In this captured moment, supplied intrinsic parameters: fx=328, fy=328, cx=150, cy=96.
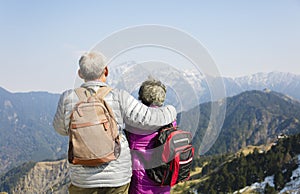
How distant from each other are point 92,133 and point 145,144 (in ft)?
3.27

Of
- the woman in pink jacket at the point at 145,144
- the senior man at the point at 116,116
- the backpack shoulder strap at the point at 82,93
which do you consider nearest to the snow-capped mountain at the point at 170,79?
the woman in pink jacket at the point at 145,144

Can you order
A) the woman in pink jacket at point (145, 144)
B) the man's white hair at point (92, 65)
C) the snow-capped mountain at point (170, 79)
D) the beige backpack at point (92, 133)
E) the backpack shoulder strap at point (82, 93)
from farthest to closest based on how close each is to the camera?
1. the snow-capped mountain at point (170, 79)
2. the woman in pink jacket at point (145, 144)
3. the man's white hair at point (92, 65)
4. the backpack shoulder strap at point (82, 93)
5. the beige backpack at point (92, 133)

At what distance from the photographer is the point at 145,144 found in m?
4.44

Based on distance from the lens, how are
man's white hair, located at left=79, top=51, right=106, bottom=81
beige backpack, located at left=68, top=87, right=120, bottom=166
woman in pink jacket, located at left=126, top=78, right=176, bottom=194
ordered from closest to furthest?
beige backpack, located at left=68, top=87, right=120, bottom=166, man's white hair, located at left=79, top=51, right=106, bottom=81, woman in pink jacket, located at left=126, top=78, right=176, bottom=194

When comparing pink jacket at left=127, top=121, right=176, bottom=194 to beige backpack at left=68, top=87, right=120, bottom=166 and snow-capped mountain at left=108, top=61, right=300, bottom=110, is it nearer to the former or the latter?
beige backpack at left=68, top=87, right=120, bottom=166

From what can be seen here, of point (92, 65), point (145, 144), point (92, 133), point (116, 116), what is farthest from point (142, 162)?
point (92, 65)

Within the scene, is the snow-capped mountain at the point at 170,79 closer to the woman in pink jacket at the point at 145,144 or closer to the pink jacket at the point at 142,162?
the woman in pink jacket at the point at 145,144

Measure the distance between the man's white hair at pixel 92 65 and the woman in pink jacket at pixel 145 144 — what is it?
0.67m

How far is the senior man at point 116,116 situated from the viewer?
3900 millimetres

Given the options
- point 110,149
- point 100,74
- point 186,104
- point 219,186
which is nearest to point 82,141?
point 110,149

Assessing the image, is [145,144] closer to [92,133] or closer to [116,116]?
[116,116]

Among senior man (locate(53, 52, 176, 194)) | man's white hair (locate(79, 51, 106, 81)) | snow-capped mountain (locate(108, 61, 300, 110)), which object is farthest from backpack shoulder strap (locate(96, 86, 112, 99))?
snow-capped mountain (locate(108, 61, 300, 110))

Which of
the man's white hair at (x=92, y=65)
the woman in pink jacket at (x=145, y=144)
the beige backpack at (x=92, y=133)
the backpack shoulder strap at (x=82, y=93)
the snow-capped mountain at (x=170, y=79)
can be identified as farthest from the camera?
the snow-capped mountain at (x=170, y=79)

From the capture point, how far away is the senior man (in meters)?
3.90
